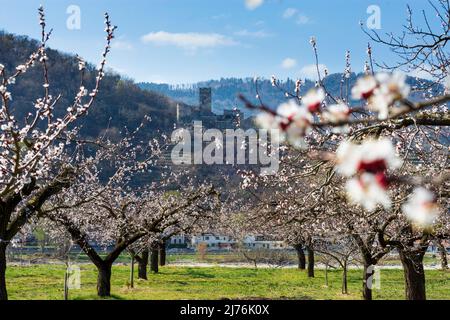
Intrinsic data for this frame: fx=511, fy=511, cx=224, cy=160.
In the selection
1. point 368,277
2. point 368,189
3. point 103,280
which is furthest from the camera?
point 103,280

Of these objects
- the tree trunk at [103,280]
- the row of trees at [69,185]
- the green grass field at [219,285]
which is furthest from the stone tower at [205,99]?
the tree trunk at [103,280]

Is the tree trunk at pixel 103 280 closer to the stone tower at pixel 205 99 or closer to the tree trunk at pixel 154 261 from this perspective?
the tree trunk at pixel 154 261

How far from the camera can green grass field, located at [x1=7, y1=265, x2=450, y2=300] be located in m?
19.7

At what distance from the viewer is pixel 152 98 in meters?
157

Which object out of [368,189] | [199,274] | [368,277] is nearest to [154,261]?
[199,274]

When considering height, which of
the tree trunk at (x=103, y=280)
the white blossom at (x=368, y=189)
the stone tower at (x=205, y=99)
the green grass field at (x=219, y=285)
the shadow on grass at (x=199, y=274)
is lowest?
the shadow on grass at (x=199, y=274)

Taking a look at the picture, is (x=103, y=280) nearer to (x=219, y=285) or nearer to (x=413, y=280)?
(x=219, y=285)

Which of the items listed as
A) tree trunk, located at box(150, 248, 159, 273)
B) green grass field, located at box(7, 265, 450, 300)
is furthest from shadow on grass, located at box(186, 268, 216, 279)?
tree trunk, located at box(150, 248, 159, 273)

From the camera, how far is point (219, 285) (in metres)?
25.1

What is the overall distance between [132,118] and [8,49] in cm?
3869

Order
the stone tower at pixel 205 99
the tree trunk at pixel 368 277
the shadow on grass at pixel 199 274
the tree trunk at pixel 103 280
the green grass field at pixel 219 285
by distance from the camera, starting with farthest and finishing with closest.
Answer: the stone tower at pixel 205 99, the shadow on grass at pixel 199 274, the green grass field at pixel 219 285, the tree trunk at pixel 103 280, the tree trunk at pixel 368 277

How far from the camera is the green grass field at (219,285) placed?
19.7 m
